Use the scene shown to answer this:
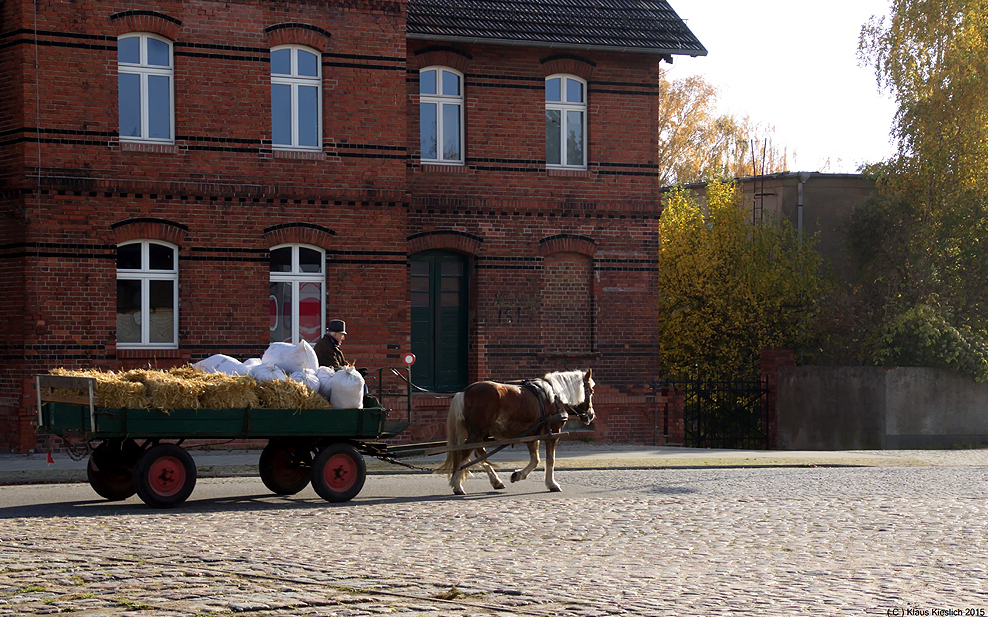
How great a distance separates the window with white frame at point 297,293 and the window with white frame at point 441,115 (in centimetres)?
340

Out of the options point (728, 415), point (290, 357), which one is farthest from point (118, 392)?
point (728, 415)

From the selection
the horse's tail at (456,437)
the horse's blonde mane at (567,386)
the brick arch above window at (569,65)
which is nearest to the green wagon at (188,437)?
the horse's tail at (456,437)

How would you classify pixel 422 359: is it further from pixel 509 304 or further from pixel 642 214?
pixel 642 214

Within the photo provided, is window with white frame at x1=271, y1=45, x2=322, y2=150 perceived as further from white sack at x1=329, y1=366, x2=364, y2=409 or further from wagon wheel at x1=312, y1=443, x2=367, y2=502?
wagon wheel at x1=312, y1=443, x2=367, y2=502

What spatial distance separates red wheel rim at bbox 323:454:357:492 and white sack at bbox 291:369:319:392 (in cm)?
87

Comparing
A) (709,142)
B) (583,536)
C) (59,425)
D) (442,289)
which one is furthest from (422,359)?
(709,142)

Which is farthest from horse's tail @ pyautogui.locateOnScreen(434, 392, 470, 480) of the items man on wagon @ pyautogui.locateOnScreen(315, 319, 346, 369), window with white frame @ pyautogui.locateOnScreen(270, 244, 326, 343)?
window with white frame @ pyautogui.locateOnScreen(270, 244, 326, 343)

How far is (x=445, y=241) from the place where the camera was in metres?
22.7

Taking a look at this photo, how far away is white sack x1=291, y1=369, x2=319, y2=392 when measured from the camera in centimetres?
1337

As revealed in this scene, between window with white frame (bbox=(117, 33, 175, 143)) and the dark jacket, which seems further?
window with white frame (bbox=(117, 33, 175, 143))

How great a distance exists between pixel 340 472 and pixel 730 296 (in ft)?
51.8

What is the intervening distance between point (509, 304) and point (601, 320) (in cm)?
205

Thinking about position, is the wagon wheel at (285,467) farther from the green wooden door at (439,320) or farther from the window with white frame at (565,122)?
the window with white frame at (565,122)

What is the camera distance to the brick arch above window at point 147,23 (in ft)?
64.8
